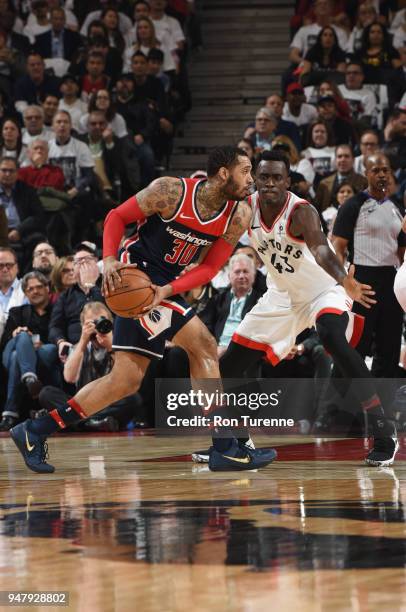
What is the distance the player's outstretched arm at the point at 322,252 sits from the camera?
547 cm

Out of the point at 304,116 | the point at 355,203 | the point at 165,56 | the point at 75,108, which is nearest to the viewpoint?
the point at 355,203

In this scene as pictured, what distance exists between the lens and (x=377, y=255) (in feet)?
26.3

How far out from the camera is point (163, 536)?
373cm

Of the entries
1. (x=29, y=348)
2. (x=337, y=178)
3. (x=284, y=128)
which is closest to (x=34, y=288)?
(x=29, y=348)

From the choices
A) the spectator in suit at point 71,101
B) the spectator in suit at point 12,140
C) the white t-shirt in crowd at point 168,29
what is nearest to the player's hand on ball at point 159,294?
the spectator in suit at point 12,140

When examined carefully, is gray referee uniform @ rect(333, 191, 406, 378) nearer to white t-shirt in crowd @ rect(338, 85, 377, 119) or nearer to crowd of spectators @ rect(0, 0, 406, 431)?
crowd of spectators @ rect(0, 0, 406, 431)

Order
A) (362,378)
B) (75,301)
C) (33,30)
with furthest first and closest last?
(33,30) → (75,301) → (362,378)

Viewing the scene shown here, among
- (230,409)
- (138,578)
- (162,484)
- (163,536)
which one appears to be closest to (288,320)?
(230,409)

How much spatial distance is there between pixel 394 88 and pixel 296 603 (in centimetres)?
1008

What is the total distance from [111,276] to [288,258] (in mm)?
1111

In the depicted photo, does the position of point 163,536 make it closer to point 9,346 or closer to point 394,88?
point 9,346

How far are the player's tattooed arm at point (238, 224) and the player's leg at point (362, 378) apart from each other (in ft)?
2.23

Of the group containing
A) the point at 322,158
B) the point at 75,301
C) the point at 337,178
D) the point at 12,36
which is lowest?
the point at 75,301

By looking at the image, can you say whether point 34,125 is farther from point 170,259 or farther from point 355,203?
point 170,259
